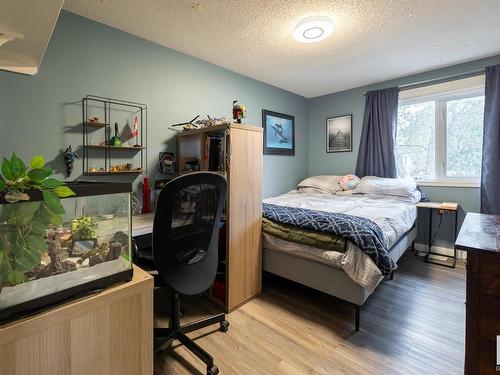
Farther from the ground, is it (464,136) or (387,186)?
(464,136)

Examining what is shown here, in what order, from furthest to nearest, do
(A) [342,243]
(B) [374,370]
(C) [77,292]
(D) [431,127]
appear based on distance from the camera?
(D) [431,127], (A) [342,243], (B) [374,370], (C) [77,292]

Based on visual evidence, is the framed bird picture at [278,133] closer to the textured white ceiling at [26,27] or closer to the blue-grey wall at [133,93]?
the blue-grey wall at [133,93]

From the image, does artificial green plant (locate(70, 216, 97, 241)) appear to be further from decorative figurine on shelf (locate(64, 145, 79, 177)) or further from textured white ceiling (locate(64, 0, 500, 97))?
textured white ceiling (locate(64, 0, 500, 97))

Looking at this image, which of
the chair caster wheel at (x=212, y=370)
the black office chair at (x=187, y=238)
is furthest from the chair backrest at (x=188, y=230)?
the chair caster wheel at (x=212, y=370)

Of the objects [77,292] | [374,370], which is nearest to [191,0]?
[77,292]

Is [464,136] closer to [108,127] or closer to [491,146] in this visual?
[491,146]

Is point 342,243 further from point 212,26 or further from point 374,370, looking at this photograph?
point 212,26

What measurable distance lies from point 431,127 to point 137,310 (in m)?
3.94

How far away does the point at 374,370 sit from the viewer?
1.40m

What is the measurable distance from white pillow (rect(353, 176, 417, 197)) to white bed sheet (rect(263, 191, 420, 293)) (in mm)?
58

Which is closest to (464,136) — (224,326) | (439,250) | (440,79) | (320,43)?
(440,79)

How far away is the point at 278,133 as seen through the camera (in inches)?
150

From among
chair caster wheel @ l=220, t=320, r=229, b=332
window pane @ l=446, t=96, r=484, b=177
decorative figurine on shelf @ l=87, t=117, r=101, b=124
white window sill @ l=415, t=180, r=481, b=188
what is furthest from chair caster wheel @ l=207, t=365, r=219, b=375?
window pane @ l=446, t=96, r=484, b=177

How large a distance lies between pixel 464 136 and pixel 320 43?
7.30ft
